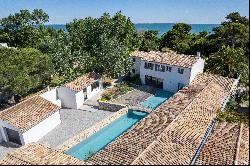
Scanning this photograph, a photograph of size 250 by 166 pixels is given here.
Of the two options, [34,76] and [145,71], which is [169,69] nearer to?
[145,71]

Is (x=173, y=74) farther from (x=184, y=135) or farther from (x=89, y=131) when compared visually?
(x=184, y=135)

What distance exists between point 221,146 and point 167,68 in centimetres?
2644

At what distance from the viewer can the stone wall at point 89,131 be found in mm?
→ 32575

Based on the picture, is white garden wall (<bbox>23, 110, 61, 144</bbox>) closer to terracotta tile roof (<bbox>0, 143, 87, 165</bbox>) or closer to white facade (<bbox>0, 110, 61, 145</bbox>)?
white facade (<bbox>0, 110, 61, 145</bbox>)

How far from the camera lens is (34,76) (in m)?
41.7

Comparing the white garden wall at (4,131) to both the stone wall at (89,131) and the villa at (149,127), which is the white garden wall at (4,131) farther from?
the stone wall at (89,131)

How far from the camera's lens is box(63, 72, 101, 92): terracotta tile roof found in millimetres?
42800

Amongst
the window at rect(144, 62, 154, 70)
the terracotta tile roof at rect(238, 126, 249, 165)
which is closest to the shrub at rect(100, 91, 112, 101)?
the window at rect(144, 62, 154, 70)

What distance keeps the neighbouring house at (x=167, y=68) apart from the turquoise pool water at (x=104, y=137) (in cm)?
1035

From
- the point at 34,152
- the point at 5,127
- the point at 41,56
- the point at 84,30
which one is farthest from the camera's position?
the point at 84,30

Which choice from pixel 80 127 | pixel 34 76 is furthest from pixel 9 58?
pixel 80 127

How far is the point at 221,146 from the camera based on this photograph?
23125 millimetres

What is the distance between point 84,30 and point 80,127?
27.2m

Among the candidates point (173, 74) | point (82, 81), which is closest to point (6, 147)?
point (82, 81)
